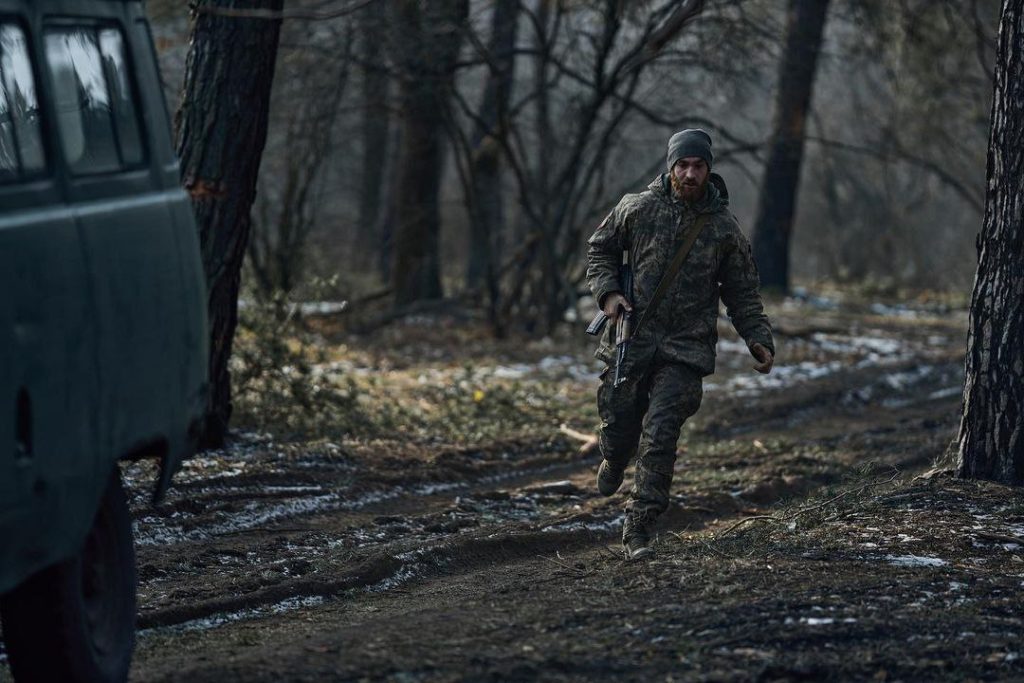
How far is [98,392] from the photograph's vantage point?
15.2ft

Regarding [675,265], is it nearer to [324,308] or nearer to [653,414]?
[653,414]

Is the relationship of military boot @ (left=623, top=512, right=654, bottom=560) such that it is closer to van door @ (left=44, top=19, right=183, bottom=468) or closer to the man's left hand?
the man's left hand

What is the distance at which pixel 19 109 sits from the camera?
4.69 m

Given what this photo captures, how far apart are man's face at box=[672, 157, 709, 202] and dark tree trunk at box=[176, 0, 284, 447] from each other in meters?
3.66

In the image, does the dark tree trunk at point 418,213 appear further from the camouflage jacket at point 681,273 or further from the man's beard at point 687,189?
the man's beard at point 687,189

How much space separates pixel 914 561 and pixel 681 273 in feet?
5.37

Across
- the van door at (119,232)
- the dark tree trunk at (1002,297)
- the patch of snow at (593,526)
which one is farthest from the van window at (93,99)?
the dark tree trunk at (1002,297)

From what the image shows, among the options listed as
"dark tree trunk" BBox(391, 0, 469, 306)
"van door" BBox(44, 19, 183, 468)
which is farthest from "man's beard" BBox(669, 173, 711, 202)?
"dark tree trunk" BBox(391, 0, 469, 306)

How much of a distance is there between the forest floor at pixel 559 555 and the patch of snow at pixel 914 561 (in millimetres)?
20

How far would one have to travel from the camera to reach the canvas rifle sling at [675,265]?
7289 millimetres

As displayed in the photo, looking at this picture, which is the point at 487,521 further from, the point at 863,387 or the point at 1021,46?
Answer: the point at 863,387

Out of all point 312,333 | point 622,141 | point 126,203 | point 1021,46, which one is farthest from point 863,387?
point 126,203

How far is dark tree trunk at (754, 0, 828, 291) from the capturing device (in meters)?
17.8

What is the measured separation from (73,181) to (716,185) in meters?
3.59
